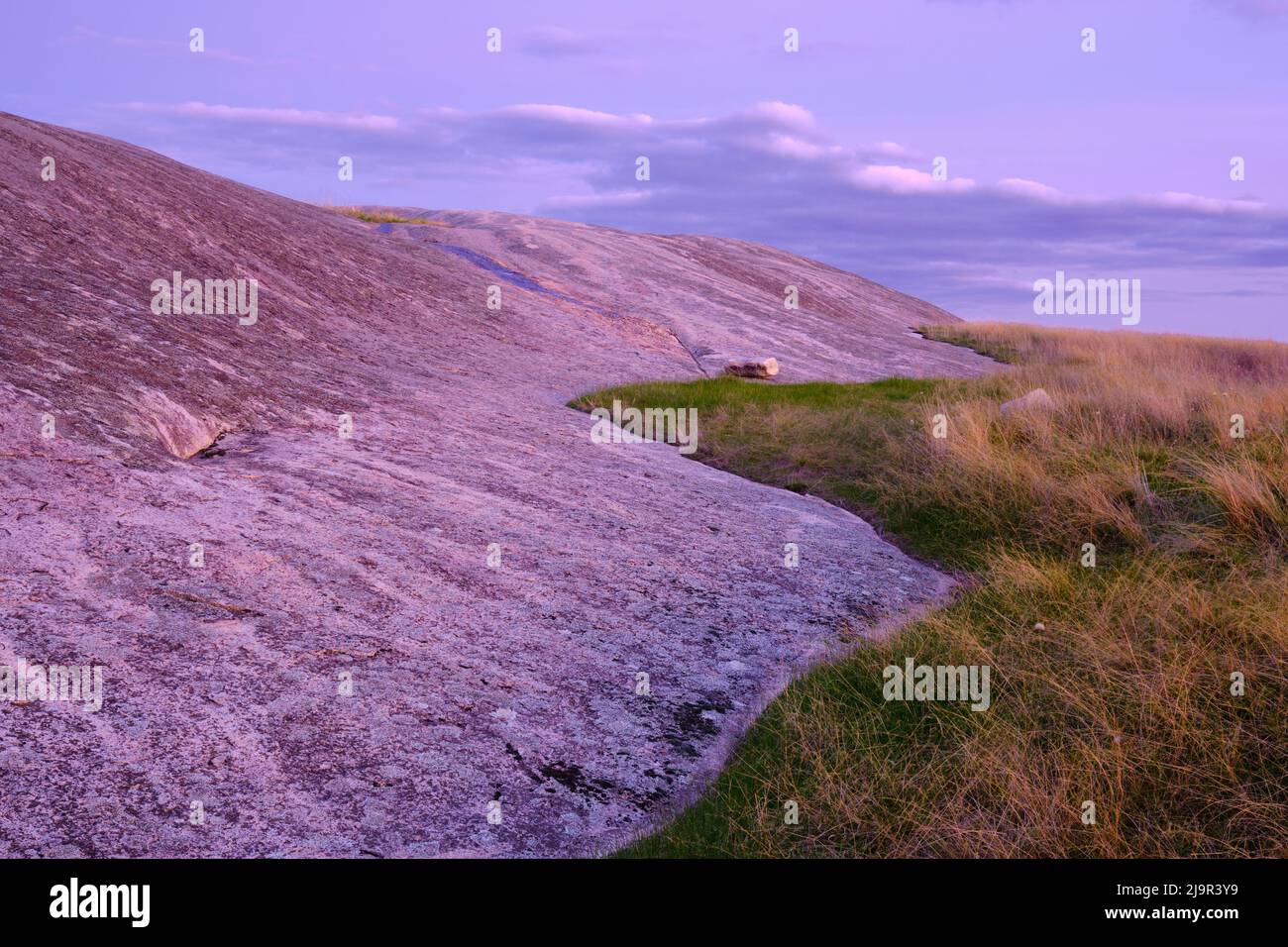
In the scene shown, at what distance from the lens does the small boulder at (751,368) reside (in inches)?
782

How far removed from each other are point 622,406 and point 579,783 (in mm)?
10212

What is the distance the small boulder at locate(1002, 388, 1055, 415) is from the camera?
13219 millimetres

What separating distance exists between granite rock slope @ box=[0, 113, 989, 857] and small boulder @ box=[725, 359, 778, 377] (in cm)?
637

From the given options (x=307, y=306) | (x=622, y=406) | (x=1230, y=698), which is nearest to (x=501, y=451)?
(x=622, y=406)

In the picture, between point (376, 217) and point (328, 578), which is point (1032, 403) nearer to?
point (328, 578)

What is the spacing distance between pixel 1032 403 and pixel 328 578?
10339 mm

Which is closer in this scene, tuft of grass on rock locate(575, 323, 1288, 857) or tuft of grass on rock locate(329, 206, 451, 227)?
tuft of grass on rock locate(575, 323, 1288, 857)

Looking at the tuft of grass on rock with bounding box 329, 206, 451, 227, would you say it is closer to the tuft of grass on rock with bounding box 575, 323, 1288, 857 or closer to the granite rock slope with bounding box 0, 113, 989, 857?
the granite rock slope with bounding box 0, 113, 989, 857

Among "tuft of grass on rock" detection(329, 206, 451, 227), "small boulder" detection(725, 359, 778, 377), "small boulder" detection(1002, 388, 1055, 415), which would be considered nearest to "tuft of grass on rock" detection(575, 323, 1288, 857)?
"small boulder" detection(1002, 388, 1055, 415)

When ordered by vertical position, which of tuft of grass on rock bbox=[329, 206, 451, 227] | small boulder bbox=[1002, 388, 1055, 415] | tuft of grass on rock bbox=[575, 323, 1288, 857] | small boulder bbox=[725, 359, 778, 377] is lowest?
tuft of grass on rock bbox=[575, 323, 1288, 857]

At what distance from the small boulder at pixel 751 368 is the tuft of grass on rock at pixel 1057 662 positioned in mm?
7274

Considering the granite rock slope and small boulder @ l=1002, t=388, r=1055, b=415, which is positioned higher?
small boulder @ l=1002, t=388, r=1055, b=415

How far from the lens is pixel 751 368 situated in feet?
65.5
